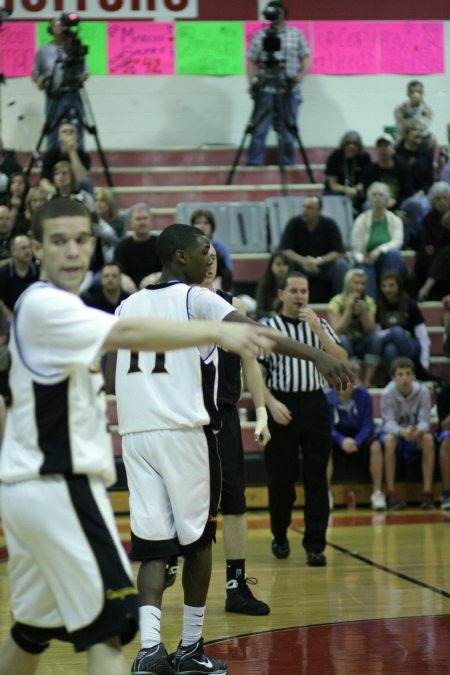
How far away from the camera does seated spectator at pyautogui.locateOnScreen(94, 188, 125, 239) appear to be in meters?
12.5

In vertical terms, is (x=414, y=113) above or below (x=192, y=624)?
above

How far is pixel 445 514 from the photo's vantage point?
1027cm

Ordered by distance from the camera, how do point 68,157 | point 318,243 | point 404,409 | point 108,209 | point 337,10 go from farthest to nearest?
point 337,10, point 68,157, point 108,209, point 318,243, point 404,409

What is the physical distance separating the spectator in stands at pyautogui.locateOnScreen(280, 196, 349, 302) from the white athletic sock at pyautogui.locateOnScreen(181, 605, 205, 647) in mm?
7533

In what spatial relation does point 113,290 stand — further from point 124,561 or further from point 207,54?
point 124,561

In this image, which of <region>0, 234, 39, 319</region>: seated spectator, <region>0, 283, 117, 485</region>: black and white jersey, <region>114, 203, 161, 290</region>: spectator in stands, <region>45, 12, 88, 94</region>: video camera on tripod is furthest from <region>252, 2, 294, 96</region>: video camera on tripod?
<region>0, 283, 117, 485</region>: black and white jersey

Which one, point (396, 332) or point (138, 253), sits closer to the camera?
point (396, 332)

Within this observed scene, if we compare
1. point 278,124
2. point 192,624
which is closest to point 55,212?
point 192,624

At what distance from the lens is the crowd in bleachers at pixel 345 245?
Answer: 36.1 ft

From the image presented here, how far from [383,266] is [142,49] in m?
5.50

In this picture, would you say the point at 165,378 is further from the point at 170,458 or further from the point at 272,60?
the point at 272,60

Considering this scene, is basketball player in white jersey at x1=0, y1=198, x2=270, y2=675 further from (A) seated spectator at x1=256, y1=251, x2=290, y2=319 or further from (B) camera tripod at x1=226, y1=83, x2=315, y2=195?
(B) camera tripod at x1=226, y1=83, x2=315, y2=195

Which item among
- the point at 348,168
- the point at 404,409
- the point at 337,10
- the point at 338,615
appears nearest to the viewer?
the point at 338,615

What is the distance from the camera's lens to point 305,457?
25.8 feet
